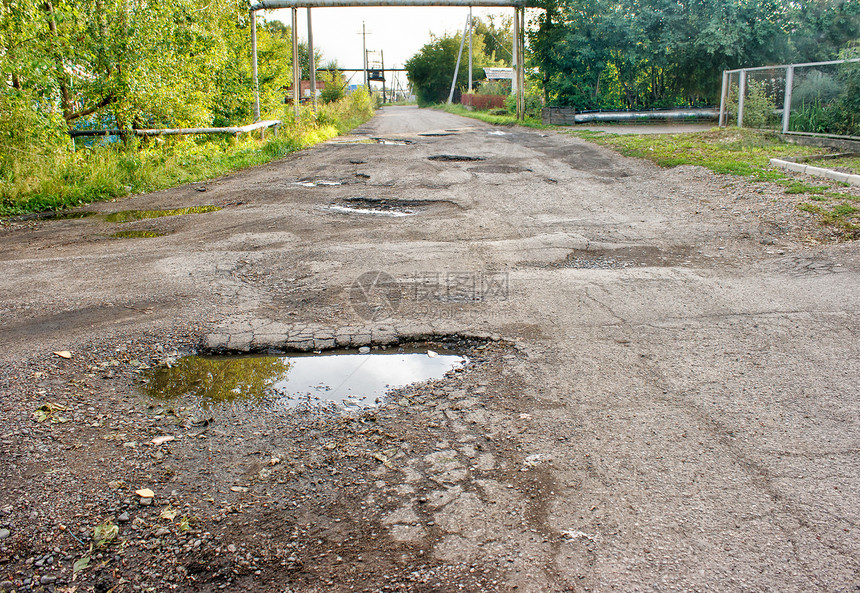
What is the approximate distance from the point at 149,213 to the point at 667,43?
21.2 m

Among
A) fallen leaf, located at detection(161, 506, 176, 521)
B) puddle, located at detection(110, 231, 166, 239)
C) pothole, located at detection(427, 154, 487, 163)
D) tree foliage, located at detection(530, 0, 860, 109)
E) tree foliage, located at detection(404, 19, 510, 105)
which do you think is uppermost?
tree foliage, located at detection(404, 19, 510, 105)

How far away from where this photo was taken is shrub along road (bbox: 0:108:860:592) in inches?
91.8

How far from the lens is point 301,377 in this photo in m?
3.86

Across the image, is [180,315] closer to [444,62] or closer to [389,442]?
[389,442]

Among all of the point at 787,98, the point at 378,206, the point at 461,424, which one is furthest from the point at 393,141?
the point at 461,424

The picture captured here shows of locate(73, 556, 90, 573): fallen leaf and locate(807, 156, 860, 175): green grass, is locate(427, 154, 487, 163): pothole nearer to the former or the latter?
locate(807, 156, 860, 175): green grass

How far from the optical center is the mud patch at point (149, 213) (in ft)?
28.2

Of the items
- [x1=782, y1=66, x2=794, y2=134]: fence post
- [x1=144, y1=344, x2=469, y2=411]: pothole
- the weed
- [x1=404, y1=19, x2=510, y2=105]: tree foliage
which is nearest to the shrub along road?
[x1=144, y1=344, x2=469, y2=411]: pothole

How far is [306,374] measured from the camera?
3.90 m

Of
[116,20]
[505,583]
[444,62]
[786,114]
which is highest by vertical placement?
[444,62]

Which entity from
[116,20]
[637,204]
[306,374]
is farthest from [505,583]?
[116,20]

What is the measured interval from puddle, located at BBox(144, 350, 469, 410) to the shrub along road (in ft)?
0.46

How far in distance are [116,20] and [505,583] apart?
43.5ft

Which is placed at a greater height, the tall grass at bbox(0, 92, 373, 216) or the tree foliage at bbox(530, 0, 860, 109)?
the tree foliage at bbox(530, 0, 860, 109)
